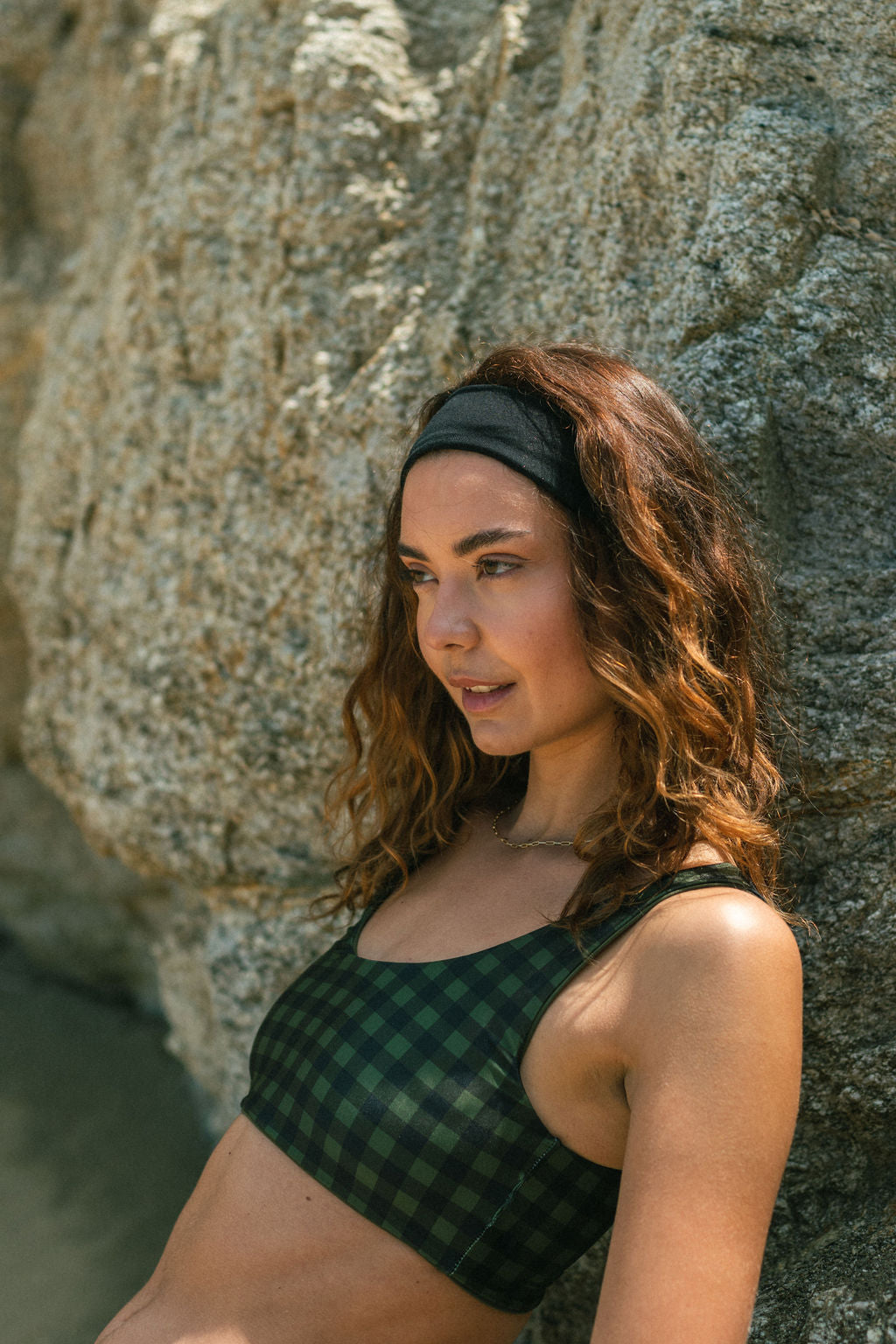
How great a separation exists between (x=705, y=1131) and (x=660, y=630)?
0.69 metres

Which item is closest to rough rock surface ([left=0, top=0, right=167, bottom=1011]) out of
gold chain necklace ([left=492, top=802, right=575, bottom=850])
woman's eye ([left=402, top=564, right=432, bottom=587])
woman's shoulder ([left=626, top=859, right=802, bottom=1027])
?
gold chain necklace ([left=492, top=802, right=575, bottom=850])

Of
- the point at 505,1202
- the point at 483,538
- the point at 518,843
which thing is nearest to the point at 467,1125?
the point at 505,1202

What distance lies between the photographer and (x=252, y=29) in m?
2.84

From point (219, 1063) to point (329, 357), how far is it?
5.72 feet

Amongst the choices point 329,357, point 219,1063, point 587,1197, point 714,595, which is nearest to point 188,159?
point 329,357

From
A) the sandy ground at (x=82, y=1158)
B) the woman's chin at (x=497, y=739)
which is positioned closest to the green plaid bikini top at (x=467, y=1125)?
the woman's chin at (x=497, y=739)

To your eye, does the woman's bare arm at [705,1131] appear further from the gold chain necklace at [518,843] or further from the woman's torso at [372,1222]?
the gold chain necklace at [518,843]

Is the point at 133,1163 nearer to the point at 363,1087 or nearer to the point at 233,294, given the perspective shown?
the point at 363,1087

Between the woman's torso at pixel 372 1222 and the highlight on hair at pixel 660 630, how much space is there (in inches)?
3.2

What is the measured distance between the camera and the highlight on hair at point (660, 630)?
5.26 ft

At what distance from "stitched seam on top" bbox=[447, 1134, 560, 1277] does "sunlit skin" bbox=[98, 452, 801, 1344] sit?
3 centimetres

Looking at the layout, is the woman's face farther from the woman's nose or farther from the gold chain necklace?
the gold chain necklace

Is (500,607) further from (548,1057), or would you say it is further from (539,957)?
(548,1057)

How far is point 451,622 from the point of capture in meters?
1.65
